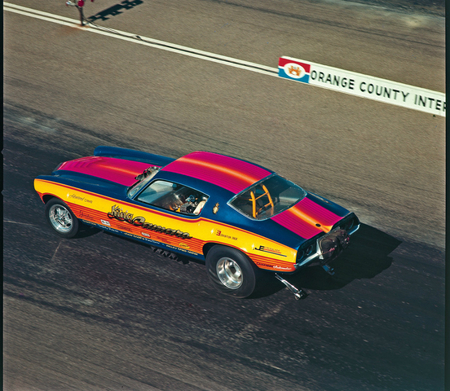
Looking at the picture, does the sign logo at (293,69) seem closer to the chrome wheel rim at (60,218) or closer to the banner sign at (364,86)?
the banner sign at (364,86)

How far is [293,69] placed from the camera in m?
13.6

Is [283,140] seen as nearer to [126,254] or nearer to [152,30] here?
[126,254]

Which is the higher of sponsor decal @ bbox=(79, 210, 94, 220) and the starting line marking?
the starting line marking

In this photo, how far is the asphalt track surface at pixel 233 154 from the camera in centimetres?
675

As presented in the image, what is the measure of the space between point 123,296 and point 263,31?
10355 millimetres

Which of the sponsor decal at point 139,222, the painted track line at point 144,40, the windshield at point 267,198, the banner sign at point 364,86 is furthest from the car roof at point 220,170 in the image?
the painted track line at point 144,40

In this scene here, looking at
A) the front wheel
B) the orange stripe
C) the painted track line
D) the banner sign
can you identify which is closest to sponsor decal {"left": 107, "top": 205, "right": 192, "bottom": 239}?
the front wheel

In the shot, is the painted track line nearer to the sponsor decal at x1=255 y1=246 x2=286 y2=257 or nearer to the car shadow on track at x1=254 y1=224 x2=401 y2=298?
the car shadow on track at x1=254 y1=224 x2=401 y2=298

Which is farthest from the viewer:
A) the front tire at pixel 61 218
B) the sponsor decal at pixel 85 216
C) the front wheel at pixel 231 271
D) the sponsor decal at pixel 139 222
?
the front tire at pixel 61 218

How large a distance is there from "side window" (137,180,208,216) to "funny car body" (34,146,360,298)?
1cm

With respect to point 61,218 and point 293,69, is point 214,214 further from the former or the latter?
point 293,69

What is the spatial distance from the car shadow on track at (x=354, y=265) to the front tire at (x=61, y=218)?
9.78ft

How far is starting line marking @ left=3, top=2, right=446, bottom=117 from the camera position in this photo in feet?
40.1

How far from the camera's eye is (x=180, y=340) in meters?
7.00
